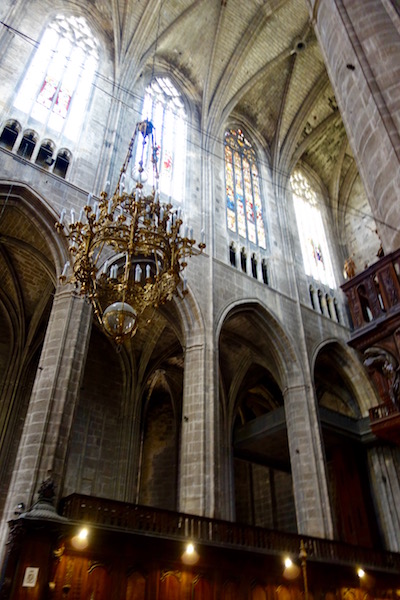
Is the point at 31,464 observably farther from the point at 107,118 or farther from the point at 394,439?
the point at 107,118

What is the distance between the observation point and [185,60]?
17156 millimetres

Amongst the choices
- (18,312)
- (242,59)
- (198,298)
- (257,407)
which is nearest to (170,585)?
(198,298)

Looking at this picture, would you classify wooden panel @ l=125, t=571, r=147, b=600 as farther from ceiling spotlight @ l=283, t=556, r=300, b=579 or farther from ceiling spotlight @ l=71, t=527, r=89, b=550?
ceiling spotlight @ l=283, t=556, r=300, b=579

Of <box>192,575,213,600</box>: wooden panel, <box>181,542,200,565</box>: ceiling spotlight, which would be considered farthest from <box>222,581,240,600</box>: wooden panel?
<box>181,542,200,565</box>: ceiling spotlight

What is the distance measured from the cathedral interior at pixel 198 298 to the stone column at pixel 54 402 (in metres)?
0.04

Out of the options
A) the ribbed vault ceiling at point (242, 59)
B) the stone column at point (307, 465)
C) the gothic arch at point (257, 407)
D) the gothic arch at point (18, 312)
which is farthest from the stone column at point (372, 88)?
the ribbed vault ceiling at point (242, 59)

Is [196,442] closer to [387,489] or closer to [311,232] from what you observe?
[387,489]

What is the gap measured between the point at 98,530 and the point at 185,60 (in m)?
15.6

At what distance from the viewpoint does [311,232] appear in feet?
62.5

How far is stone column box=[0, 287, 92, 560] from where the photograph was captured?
7.61 meters

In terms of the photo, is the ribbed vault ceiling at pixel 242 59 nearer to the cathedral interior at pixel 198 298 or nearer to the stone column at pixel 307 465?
the cathedral interior at pixel 198 298

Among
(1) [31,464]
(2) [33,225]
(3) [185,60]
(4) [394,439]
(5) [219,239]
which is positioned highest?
(3) [185,60]

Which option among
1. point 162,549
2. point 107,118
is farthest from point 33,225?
→ point 162,549

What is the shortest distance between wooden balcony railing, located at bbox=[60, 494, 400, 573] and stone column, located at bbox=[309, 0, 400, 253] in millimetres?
5930
